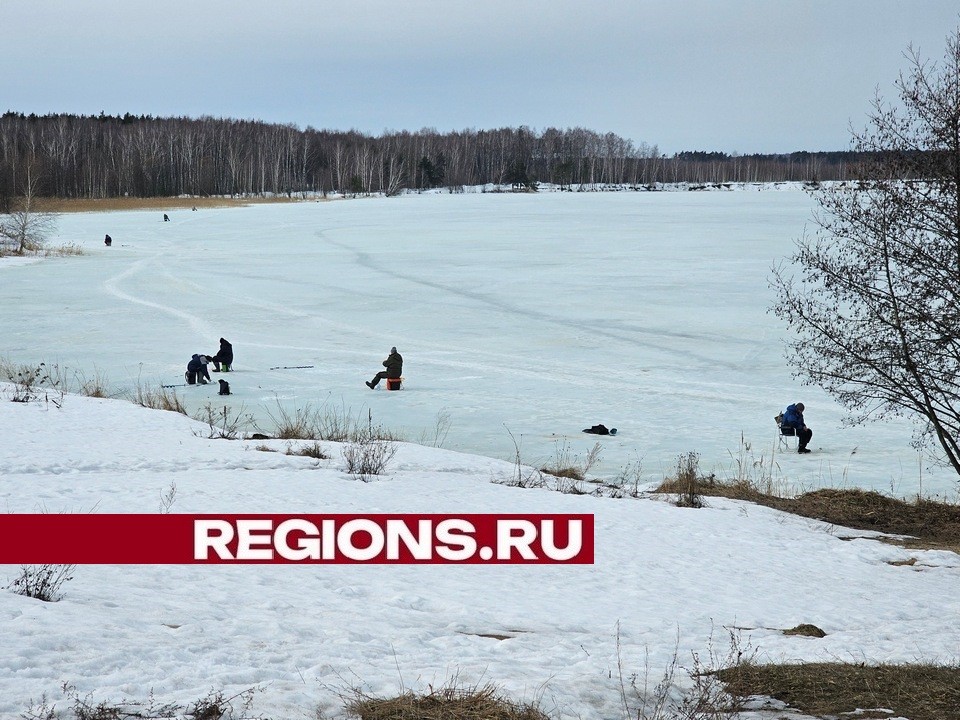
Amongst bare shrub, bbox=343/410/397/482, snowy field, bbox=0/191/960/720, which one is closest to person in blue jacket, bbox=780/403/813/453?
snowy field, bbox=0/191/960/720

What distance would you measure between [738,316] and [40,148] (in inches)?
4367

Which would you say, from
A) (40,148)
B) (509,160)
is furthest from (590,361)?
(509,160)

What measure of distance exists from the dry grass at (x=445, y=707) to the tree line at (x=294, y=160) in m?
91.3

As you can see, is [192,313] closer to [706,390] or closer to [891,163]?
[706,390]

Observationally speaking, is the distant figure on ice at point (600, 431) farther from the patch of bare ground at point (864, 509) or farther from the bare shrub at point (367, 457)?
the bare shrub at point (367, 457)

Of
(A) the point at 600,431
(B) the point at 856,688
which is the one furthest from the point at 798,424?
(B) the point at 856,688

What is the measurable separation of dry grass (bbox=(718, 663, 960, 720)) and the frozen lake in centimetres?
705

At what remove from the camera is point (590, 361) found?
20656mm

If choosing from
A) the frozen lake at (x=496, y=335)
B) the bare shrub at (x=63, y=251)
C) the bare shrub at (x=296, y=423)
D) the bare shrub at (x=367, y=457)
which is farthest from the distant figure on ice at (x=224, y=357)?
the bare shrub at (x=63, y=251)

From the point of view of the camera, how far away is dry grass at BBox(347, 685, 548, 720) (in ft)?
13.8

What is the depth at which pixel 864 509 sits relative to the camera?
37.3ft

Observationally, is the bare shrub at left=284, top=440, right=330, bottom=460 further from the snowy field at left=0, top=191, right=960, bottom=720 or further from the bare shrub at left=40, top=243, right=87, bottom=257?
the bare shrub at left=40, top=243, right=87, bottom=257

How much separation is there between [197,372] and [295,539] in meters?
10.5

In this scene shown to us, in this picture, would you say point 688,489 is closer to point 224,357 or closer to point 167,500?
point 167,500
